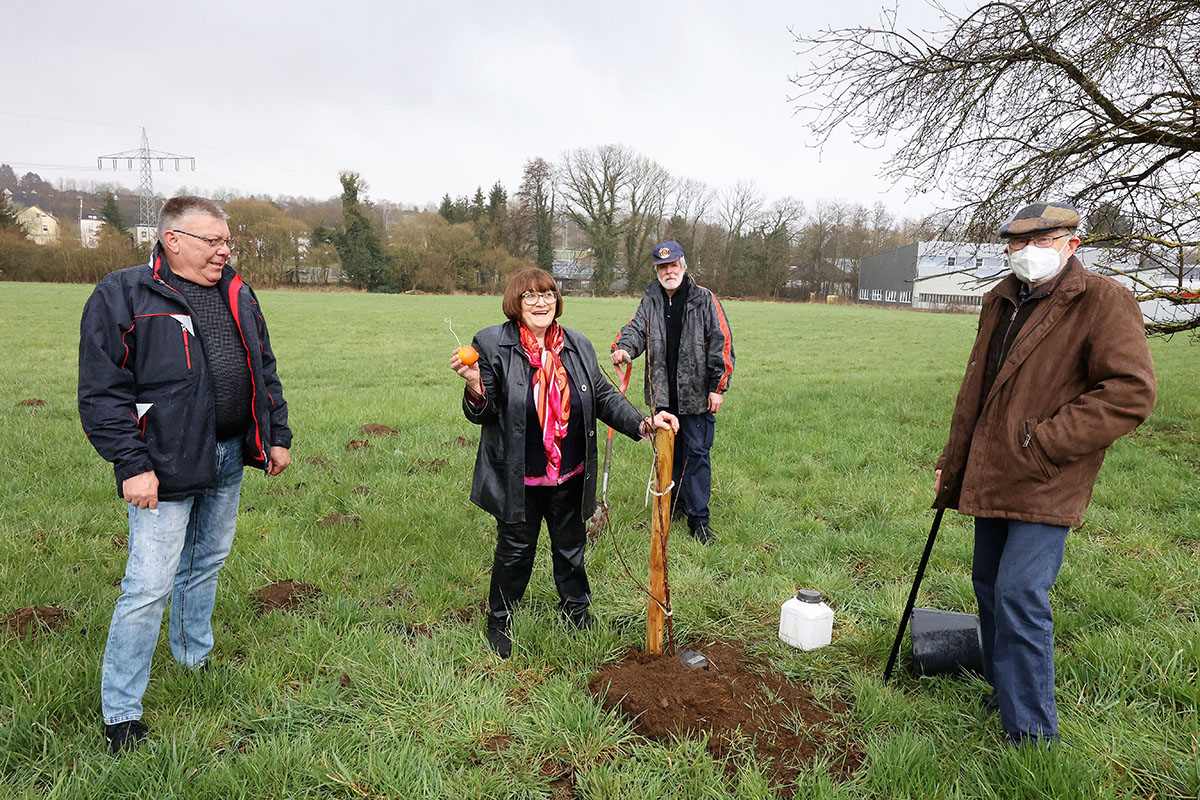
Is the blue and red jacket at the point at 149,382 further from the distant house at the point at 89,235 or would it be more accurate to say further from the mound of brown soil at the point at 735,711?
the distant house at the point at 89,235

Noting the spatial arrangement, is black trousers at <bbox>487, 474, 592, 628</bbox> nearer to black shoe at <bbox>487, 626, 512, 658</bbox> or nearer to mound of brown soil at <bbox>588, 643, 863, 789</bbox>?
black shoe at <bbox>487, 626, 512, 658</bbox>

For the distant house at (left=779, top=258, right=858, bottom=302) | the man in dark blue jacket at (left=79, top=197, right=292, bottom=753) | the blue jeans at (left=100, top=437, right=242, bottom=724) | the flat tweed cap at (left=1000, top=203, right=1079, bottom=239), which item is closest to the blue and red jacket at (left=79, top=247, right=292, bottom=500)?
the man in dark blue jacket at (left=79, top=197, right=292, bottom=753)

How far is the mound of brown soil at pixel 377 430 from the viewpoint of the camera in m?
8.41

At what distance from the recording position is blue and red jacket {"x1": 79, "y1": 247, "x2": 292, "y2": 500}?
8.85 feet

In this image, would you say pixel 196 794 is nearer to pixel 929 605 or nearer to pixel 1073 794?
pixel 1073 794

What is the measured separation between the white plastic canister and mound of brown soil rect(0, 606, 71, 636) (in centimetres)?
392

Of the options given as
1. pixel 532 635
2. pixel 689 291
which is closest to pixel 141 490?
pixel 532 635

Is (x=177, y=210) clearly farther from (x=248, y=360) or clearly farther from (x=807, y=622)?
(x=807, y=622)

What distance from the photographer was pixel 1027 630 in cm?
273

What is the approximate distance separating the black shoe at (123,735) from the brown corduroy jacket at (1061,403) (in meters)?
3.53

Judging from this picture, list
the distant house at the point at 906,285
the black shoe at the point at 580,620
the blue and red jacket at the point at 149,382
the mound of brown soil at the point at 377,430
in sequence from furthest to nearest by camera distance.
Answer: the distant house at the point at 906,285
the mound of brown soil at the point at 377,430
the black shoe at the point at 580,620
the blue and red jacket at the point at 149,382

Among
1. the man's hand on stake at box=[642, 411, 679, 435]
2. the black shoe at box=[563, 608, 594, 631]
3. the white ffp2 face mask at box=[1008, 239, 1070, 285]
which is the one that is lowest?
the black shoe at box=[563, 608, 594, 631]

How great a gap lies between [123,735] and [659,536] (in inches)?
94.9

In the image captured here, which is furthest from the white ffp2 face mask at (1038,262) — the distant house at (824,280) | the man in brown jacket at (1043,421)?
the distant house at (824,280)
